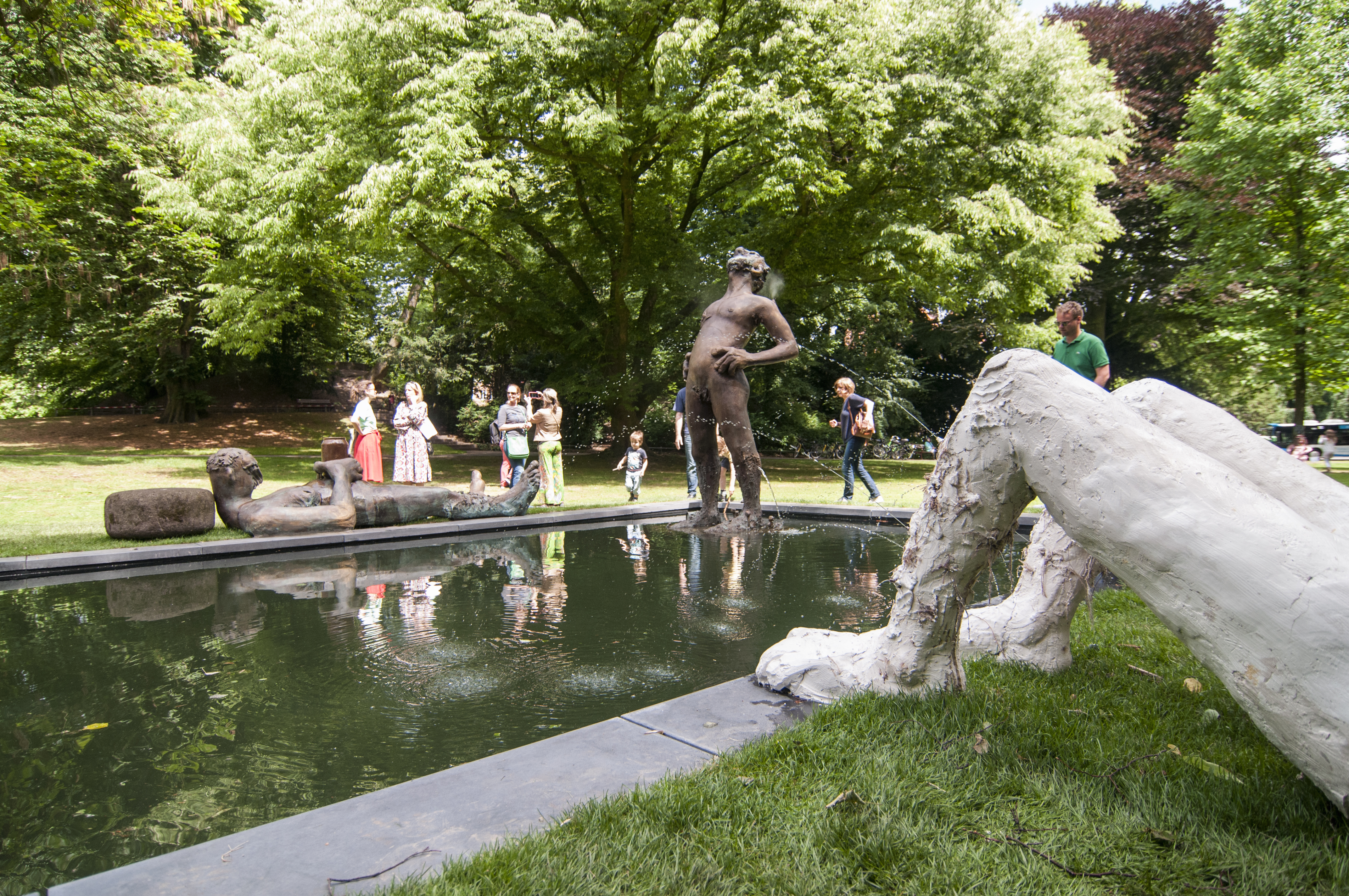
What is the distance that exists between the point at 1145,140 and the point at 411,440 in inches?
967

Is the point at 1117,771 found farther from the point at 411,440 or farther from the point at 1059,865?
the point at 411,440

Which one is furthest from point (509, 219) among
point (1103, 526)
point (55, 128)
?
point (1103, 526)

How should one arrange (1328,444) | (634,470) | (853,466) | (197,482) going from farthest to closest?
(1328,444) < (197,482) < (634,470) < (853,466)

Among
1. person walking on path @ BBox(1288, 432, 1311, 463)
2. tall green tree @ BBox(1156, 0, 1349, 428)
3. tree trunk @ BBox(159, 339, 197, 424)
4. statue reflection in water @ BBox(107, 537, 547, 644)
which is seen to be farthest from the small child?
tree trunk @ BBox(159, 339, 197, 424)

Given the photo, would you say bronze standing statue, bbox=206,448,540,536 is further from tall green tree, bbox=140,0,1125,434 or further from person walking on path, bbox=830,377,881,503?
tall green tree, bbox=140,0,1125,434

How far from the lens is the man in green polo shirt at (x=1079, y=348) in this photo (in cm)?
679

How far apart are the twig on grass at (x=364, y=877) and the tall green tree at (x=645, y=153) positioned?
13740 millimetres

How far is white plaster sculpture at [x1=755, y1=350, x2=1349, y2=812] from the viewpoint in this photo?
1720mm

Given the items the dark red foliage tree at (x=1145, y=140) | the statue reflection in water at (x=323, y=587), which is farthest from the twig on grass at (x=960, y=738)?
the dark red foliage tree at (x=1145, y=140)

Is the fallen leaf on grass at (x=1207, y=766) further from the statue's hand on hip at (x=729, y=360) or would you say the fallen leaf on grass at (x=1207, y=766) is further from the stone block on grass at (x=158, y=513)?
the stone block on grass at (x=158, y=513)

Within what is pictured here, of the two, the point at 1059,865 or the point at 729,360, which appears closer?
the point at 1059,865

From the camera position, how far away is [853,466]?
12.1 meters

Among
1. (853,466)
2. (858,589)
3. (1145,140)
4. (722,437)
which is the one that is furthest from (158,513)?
(1145,140)

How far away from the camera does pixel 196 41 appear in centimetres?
2552
